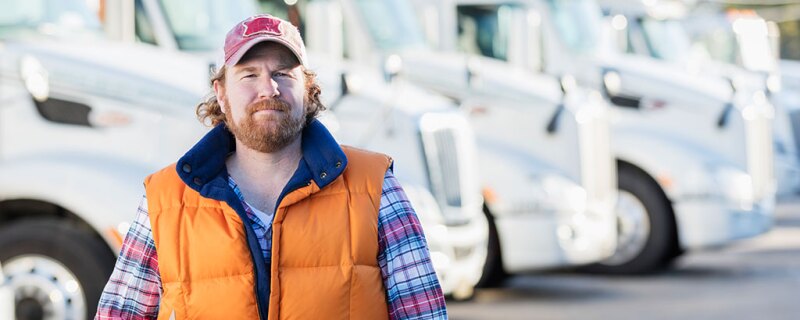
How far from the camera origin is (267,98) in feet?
10.3

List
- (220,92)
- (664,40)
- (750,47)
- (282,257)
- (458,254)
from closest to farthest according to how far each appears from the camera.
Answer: (282,257) → (220,92) → (458,254) → (664,40) → (750,47)

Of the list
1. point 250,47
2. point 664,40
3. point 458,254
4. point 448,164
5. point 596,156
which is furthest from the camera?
point 664,40

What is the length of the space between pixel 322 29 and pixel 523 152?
86.0 inches

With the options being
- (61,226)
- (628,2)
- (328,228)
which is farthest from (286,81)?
(628,2)

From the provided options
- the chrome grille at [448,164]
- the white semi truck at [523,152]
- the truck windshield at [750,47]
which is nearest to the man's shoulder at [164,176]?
the chrome grille at [448,164]

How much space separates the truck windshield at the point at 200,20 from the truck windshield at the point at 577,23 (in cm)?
473

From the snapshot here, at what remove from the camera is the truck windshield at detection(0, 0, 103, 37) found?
701 cm

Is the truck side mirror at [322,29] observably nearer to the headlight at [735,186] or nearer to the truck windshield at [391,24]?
the truck windshield at [391,24]

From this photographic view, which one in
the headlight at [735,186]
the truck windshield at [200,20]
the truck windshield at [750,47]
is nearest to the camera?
the truck windshield at [200,20]

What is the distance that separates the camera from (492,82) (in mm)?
11156

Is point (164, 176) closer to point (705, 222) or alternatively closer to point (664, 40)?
point (705, 222)

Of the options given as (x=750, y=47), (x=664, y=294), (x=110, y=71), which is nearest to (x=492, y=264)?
(x=664, y=294)

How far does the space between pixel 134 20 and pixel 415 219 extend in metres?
4.47

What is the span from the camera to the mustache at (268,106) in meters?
3.15
